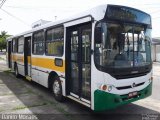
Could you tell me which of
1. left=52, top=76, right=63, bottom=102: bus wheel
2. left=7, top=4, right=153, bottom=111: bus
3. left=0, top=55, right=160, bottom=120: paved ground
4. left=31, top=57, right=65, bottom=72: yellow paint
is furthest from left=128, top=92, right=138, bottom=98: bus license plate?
left=52, top=76, right=63, bottom=102: bus wheel

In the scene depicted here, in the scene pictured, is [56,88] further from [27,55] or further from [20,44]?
[20,44]

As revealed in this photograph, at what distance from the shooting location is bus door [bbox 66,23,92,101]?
21.1 feet

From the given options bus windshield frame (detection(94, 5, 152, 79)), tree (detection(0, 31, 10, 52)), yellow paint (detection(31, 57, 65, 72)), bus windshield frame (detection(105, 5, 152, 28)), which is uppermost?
tree (detection(0, 31, 10, 52))

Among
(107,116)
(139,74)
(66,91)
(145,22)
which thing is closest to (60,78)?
(66,91)

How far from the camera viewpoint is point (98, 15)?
585 centimetres

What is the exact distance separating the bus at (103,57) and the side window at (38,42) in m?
1.33

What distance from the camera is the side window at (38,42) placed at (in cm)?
974

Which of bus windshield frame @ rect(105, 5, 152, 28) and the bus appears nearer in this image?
the bus

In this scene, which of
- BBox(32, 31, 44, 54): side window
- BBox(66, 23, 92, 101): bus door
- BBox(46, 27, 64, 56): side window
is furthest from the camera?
BBox(32, 31, 44, 54): side window

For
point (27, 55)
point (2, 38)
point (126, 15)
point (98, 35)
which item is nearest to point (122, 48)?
point (98, 35)

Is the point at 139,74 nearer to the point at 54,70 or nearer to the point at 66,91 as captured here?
the point at 66,91

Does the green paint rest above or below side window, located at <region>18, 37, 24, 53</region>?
below

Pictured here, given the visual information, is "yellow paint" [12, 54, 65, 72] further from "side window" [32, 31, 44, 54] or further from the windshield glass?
the windshield glass

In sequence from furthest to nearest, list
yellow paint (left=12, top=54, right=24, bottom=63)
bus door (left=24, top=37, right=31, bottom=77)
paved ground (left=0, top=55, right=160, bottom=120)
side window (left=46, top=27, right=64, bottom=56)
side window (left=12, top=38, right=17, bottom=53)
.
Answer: side window (left=12, top=38, right=17, bottom=53), yellow paint (left=12, top=54, right=24, bottom=63), bus door (left=24, top=37, right=31, bottom=77), side window (left=46, top=27, right=64, bottom=56), paved ground (left=0, top=55, right=160, bottom=120)
